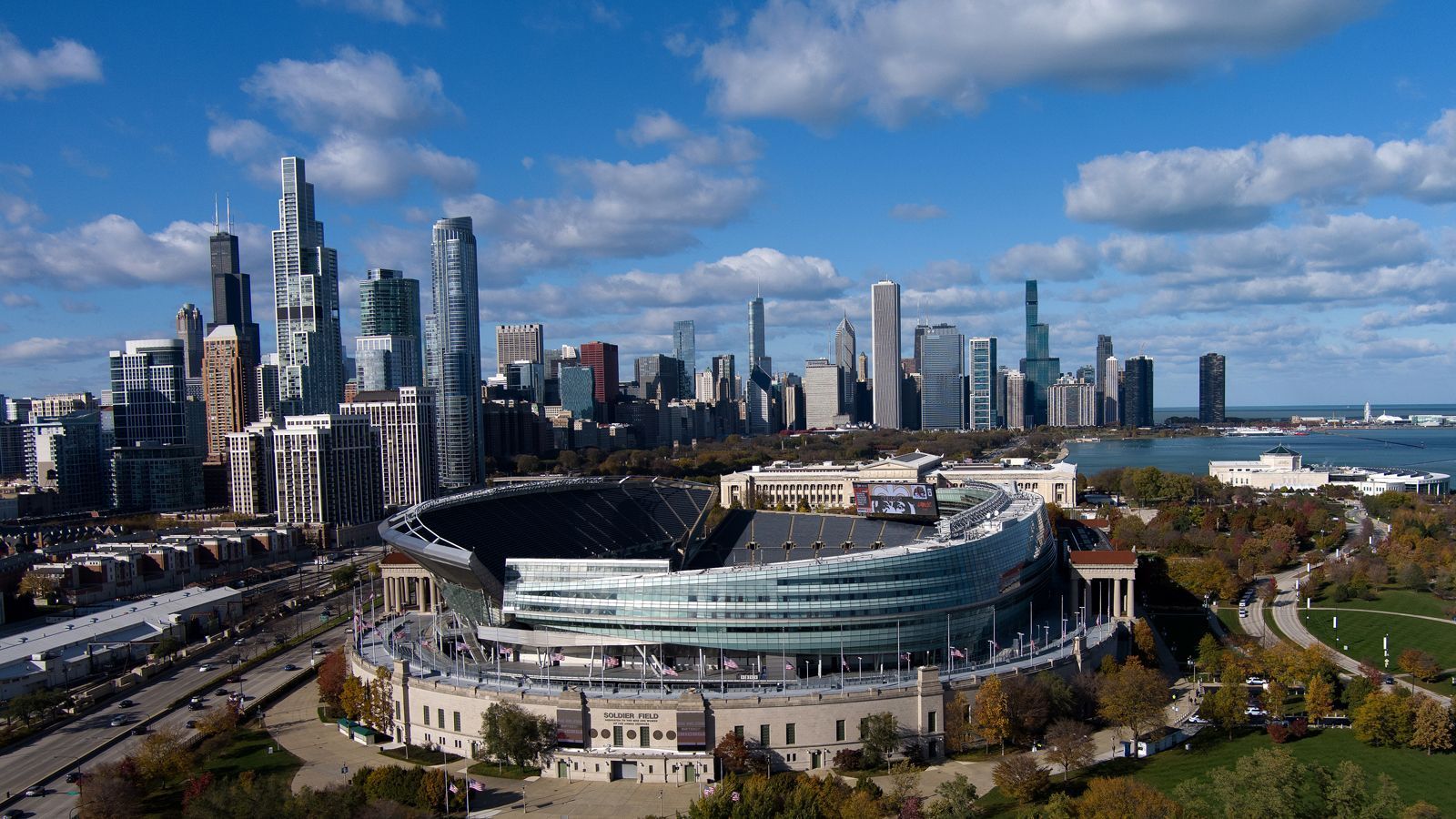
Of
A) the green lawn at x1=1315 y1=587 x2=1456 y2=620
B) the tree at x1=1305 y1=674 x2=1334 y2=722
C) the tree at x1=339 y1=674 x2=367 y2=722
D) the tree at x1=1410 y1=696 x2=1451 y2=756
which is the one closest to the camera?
the tree at x1=1410 y1=696 x2=1451 y2=756

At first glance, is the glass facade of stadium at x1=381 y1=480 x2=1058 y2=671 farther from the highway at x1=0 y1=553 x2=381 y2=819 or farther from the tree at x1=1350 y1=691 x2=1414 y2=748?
the tree at x1=1350 y1=691 x2=1414 y2=748

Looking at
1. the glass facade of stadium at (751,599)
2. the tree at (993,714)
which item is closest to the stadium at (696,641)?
the glass facade of stadium at (751,599)

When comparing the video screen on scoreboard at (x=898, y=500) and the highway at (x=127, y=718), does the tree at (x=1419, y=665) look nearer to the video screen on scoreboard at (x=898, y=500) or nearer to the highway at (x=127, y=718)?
the video screen on scoreboard at (x=898, y=500)

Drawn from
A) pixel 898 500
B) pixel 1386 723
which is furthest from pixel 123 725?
pixel 1386 723

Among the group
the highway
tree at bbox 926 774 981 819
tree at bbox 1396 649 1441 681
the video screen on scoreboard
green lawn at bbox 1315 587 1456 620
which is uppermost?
the video screen on scoreboard

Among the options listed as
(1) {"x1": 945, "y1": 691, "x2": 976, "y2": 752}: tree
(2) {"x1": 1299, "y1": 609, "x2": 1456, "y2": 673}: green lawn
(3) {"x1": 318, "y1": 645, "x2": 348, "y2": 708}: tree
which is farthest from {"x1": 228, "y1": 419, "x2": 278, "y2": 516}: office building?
(2) {"x1": 1299, "y1": 609, "x2": 1456, "y2": 673}: green lawn
